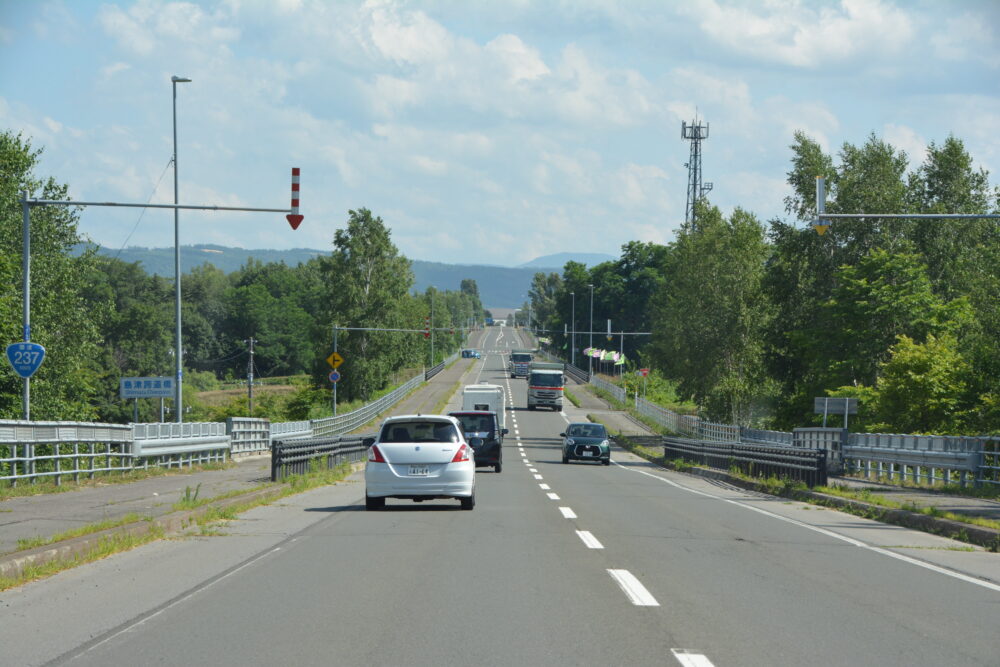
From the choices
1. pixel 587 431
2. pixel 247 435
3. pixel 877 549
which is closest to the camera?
pixel 877 549

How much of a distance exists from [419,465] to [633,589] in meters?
8.38

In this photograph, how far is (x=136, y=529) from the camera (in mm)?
13297

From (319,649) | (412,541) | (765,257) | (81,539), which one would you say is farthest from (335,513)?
(765,257)

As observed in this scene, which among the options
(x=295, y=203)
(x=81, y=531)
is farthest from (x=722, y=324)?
(x=81, y=531)

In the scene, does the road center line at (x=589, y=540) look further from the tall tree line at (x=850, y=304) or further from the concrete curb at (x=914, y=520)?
the tall tree line at (x=850, y=304)

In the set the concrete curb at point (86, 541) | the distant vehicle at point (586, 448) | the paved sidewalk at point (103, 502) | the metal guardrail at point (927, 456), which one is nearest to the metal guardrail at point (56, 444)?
the paved sidewalk at point (103, 502)

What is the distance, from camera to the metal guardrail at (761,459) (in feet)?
80.2

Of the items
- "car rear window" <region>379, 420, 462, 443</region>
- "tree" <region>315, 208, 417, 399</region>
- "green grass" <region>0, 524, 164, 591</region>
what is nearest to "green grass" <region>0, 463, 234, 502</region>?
"green grass" <region>0, 524, 164, 591</region>

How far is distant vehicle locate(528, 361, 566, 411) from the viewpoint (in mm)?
86438

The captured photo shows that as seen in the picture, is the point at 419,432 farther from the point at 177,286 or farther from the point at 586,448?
the point at 586,448

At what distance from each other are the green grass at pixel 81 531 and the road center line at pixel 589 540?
5.57 m

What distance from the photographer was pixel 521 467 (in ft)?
123

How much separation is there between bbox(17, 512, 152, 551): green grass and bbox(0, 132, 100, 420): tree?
30456 millimetres

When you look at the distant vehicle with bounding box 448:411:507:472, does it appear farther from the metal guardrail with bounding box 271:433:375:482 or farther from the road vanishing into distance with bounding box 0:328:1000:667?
the road vanishing into distance with bounding box 0:328:1000:667
